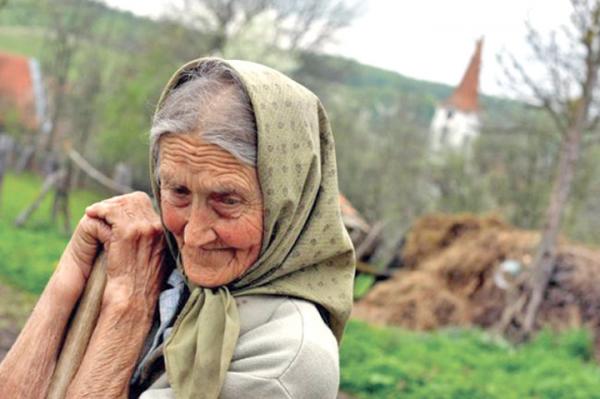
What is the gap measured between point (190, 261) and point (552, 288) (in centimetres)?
1048

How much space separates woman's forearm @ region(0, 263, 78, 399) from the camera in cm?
160

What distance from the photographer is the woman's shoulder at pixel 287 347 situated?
1.35m

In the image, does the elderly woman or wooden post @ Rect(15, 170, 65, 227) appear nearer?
the elderly woman

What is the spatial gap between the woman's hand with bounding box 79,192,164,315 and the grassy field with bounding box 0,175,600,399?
5724 millimetres

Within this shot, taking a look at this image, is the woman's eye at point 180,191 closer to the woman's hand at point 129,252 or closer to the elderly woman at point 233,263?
the elderly woman at point 233,263

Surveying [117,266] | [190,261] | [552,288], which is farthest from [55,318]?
[552,288]

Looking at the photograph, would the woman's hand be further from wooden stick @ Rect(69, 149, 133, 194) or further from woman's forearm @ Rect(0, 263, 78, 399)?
wooden stick @ Rect(69, 149, 133, 194)

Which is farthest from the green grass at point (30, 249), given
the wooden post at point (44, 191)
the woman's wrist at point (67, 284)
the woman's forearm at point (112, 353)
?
the woman's forearm at point (112, 353)

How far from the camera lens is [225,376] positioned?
53.6 inches

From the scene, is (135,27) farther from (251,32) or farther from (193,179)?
(193,179)

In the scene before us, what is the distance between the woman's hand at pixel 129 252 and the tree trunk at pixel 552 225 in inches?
374

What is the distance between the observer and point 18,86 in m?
44.4

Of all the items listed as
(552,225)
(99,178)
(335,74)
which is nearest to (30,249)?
(99,178)

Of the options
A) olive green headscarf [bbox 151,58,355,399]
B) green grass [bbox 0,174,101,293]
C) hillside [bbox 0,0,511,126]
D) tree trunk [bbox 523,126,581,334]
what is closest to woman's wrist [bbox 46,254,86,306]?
olive green headscarf [bbox 151,58,355,399]
